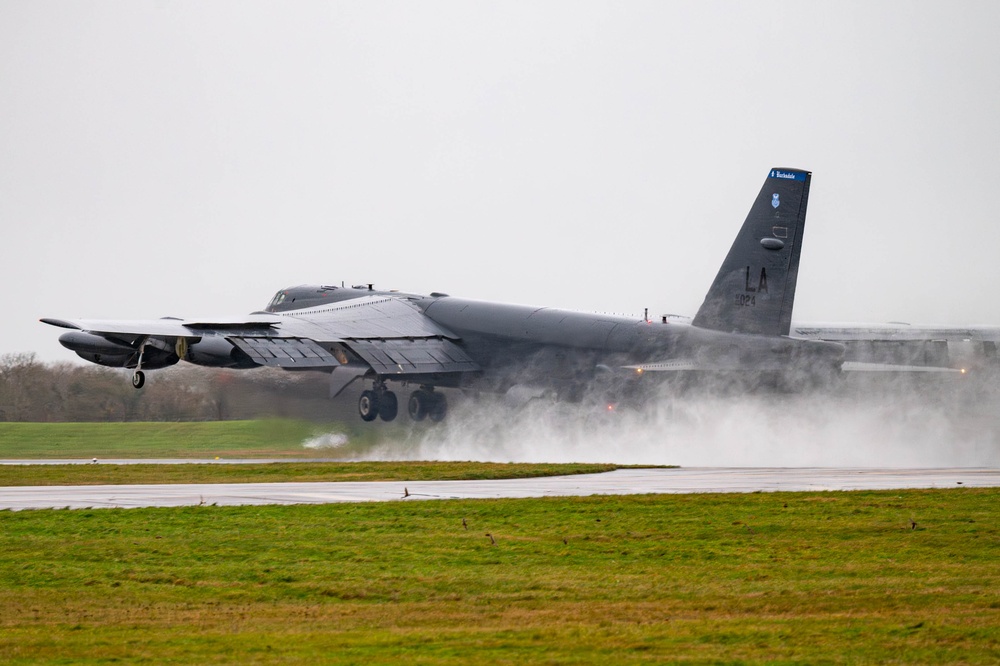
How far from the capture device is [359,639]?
Answer: 39.7 feet

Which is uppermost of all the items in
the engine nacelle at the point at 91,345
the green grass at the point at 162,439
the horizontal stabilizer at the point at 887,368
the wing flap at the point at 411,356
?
the horizontal stabilizer at the point at 887,368

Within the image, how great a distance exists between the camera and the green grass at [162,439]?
150 feet

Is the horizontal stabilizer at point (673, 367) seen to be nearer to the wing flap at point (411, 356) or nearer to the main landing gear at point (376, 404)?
the wing flap at point (411, 356)

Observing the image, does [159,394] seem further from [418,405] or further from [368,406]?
[418,405]

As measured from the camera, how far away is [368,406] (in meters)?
46.5

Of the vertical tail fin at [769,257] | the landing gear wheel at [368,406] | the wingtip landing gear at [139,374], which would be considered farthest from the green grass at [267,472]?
the landing gear wheel at [368,406]

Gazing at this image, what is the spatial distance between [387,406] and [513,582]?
31.6 m

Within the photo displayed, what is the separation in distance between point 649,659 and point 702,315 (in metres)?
27.5

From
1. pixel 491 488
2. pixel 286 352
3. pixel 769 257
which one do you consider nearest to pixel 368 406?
pixel 286 352

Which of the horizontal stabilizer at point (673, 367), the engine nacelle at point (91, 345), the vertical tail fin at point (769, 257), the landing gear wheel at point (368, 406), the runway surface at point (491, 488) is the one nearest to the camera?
the runway surface at point (491, 488)

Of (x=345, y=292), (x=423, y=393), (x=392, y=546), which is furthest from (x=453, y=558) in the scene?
(x=345, y=292)

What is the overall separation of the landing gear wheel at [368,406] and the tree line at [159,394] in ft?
1.56

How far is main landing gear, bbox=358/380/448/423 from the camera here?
46.6 metres

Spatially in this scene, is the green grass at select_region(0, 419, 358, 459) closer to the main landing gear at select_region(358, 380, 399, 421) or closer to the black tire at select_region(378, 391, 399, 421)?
the main landing gear at select_region(358, 380, 399, 421)
